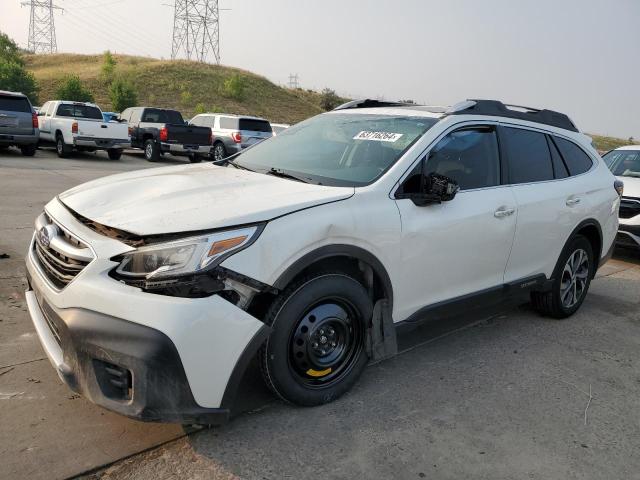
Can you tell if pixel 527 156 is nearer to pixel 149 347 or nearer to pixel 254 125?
pixel 149 347

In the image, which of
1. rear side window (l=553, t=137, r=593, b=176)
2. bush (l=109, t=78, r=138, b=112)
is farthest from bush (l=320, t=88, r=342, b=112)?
rear side window (l=553, t=137, r=593, b=176)

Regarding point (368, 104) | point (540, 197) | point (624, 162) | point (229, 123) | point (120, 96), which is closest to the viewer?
point (540, 197)

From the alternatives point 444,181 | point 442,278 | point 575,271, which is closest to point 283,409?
point 442,278

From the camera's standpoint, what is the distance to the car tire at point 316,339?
2826 mm

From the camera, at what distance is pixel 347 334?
3.20m

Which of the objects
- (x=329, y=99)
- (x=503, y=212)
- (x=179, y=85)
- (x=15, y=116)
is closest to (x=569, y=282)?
(x=503, y=212)

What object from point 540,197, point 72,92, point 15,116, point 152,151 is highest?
point 72,92

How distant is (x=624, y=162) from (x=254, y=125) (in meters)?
13.0

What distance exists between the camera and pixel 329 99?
68.8 meters

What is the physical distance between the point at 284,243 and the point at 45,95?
5117 cm

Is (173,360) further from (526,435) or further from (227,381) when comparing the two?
(526,435)

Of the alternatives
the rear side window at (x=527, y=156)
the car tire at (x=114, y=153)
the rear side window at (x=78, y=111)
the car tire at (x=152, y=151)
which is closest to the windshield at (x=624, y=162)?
the rear side window at (x=527, y=156)

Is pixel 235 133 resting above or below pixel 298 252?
below

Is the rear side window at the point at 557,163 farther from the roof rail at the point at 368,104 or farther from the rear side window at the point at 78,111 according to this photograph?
the rear side window at the point at 78,111
